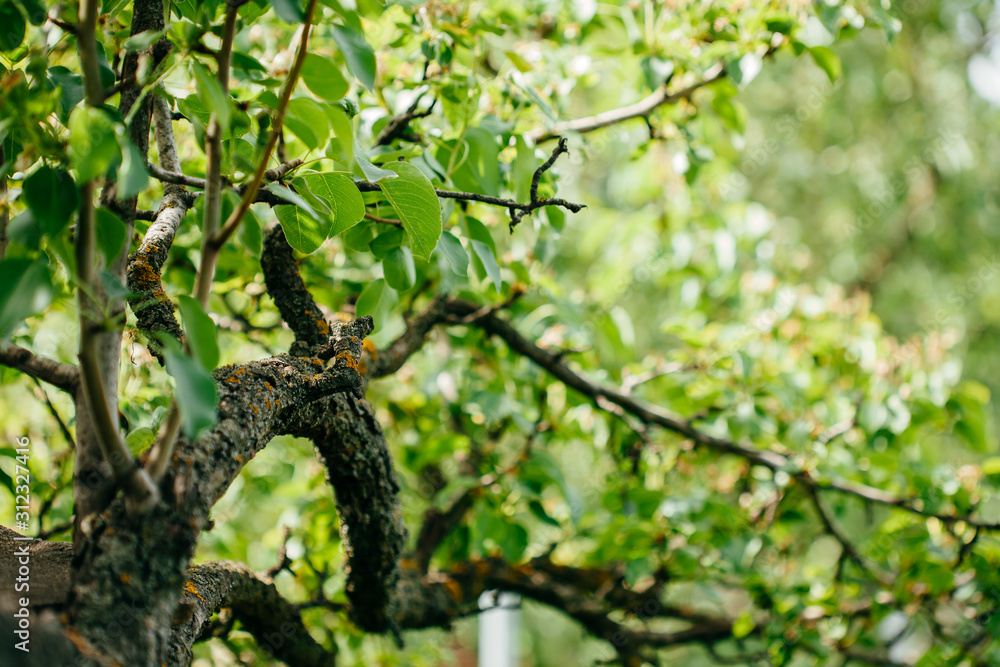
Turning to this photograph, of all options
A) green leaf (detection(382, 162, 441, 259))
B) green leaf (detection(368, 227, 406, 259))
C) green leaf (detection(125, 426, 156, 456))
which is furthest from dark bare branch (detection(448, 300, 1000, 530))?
green leaf (detection(125, 426, 156, 456))

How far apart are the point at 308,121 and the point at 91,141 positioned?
Answer: 167 millimetres

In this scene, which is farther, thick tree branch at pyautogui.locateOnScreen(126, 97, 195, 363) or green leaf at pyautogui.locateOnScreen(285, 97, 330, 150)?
thick tree branch at pyautogui.locateOnScreen(126, 97, 195, 363)

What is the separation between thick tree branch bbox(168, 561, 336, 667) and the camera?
0.76 metres

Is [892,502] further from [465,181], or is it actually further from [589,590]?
[465,181]

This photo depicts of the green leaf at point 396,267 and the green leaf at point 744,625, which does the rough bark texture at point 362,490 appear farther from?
the green leaf at point 744,625

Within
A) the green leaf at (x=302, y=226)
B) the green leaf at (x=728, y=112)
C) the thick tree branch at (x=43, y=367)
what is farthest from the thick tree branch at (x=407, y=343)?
the green leaf at (x=728, y=112)

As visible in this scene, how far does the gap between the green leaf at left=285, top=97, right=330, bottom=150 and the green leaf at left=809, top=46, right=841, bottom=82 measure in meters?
1.12

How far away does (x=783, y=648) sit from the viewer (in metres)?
1.46

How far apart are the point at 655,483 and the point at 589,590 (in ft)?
1.21

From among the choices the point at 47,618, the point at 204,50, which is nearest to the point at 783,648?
the point at 47,618

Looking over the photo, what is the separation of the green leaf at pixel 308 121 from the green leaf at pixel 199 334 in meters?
0.17

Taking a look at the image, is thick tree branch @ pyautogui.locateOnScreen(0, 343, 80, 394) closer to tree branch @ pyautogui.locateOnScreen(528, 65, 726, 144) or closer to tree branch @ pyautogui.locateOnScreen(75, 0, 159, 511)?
tree branch @ pyautogui.locateOnScreen(75, 0, 159, 511)

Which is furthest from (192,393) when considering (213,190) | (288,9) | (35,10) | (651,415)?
(651,415)

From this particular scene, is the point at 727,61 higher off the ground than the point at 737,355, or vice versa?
the point at 727,61
